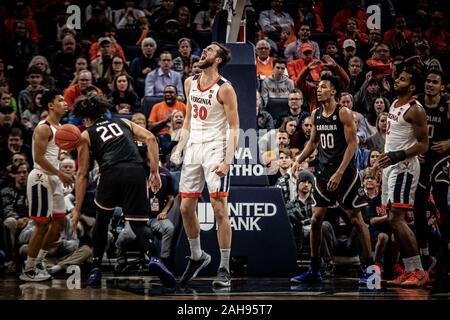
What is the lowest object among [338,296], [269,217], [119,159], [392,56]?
[338,296]

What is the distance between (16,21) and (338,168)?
16.7 feet

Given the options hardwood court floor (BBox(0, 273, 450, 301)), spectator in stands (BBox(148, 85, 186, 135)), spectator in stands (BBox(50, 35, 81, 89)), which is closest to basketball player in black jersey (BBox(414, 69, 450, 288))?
hardwood court floor (BBox(0, 273, 450, 301))

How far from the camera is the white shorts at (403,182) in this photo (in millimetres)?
8260

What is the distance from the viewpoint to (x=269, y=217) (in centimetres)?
940

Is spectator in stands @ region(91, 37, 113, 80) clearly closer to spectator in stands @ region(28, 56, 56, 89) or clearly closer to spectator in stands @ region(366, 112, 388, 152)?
spectator in stands @ region(28, 56, 56, 89)

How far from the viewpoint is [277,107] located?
11.2m

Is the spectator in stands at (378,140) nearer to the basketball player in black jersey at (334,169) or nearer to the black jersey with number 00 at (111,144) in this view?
the basketball player in black jersey at (334,169)

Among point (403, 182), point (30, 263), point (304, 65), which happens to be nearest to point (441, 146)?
point (403, 182)

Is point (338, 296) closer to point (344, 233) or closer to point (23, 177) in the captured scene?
point (344, 233)

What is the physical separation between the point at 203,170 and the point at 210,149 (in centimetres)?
→ 23

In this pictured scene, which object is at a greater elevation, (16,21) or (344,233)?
(16,21)

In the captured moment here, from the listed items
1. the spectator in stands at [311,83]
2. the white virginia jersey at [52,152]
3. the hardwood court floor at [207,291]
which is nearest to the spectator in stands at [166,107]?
the spectator in stands at [311,83]

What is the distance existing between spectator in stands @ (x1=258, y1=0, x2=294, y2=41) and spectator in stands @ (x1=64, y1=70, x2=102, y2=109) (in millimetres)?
2182
